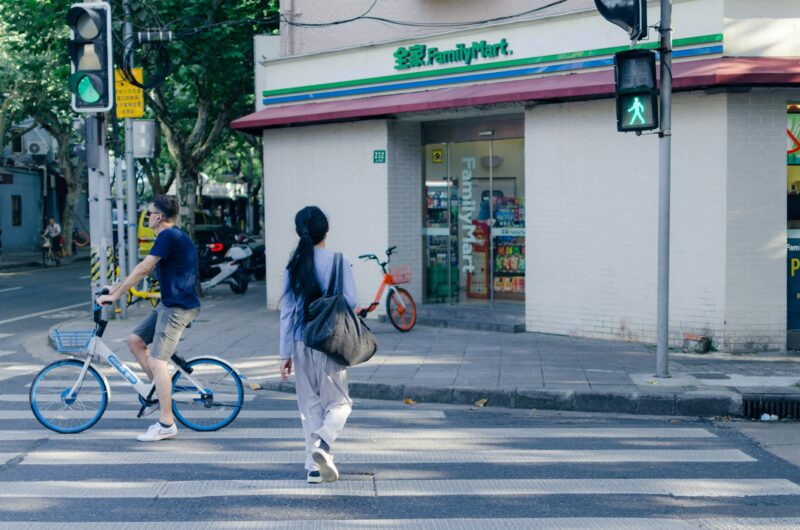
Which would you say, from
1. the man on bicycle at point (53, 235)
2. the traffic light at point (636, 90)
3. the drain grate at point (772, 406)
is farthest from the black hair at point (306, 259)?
the man on bicycle at point (53, 235)

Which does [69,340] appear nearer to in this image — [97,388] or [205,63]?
[97,388]

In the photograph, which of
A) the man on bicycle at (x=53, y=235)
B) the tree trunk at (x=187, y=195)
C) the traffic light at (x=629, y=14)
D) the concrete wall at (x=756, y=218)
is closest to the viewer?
the traffic light at (x=629, y=14)

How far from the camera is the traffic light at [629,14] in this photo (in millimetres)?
9352

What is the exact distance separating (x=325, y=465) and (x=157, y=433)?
195cm

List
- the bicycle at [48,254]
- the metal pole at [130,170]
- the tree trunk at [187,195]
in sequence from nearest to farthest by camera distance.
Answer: the metal pole at [130,170]
the tree trunk at [187,195]
the bicycle at [48,254]

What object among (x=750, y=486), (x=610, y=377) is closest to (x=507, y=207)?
(x=610, y=377)

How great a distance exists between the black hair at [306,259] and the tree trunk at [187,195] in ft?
47.7

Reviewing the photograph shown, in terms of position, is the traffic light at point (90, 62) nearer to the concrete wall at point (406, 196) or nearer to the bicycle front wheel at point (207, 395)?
the bicycle front wheel at point (207, 395)

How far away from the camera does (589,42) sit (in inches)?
508

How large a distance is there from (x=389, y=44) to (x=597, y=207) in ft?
14.9

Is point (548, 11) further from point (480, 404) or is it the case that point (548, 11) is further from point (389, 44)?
point (480, 404)

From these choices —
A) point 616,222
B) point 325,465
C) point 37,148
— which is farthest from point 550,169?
point 37,148

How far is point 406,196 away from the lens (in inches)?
615

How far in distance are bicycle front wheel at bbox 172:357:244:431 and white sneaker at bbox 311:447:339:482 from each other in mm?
1812
